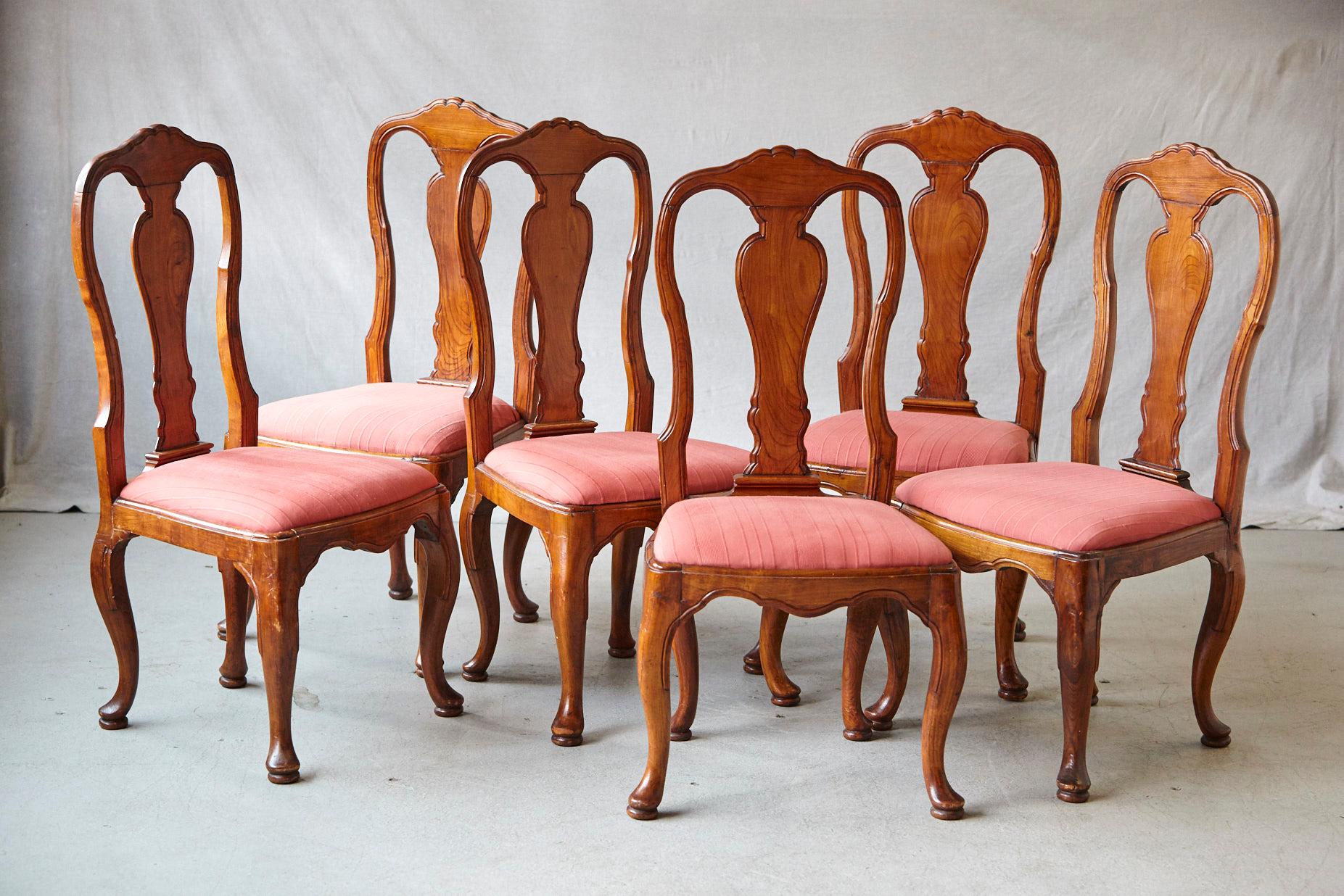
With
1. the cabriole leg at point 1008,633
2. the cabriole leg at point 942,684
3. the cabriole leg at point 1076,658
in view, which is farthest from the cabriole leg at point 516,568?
the cabriole leg at point 1076,658

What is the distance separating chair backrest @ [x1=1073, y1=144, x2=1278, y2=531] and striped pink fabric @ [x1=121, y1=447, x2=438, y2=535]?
158cm

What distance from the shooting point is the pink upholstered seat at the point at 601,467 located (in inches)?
100

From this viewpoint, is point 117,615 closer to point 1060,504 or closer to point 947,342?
point 1060,504

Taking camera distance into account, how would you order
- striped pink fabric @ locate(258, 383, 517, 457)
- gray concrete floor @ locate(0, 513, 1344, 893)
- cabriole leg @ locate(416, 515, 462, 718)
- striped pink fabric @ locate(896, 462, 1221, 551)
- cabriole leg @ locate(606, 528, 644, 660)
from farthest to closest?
cabriole leg @ locate(606, 528, 644, 660), striped pink fabric @ locate(258, 383, 517, 457), cabriole leg @ locate(416, 515, 462, 718), striped pink fabric @ locate(896, 462, 1221, 551), gray concrete floor @ locate(0, 513, 1344, 893)

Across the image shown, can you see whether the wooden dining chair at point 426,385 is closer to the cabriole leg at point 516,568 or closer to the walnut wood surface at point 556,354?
the cabriole leg at point 516,568

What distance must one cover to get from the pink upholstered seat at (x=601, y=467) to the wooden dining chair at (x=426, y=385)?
0.23 m

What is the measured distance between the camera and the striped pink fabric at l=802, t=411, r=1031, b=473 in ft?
9.50

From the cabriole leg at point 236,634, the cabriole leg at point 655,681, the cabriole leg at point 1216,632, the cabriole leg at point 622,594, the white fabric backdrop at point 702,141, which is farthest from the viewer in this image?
the white fabric backdrop at point 702,141

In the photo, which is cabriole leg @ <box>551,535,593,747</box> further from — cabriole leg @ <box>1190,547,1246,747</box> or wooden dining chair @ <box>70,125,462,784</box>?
cabriole leg @ <box>1190,547,1246,747</box>

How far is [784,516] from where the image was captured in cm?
227

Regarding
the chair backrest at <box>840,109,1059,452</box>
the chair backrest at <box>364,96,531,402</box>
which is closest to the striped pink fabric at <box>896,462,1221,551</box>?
the chair backrest at <box>840,109,1059,452</box>

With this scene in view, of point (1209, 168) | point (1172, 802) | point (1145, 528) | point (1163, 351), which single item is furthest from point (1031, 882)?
point (1209, 168)

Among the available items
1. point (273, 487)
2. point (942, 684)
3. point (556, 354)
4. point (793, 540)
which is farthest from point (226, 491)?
point (942, 684)

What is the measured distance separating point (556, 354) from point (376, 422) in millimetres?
460
